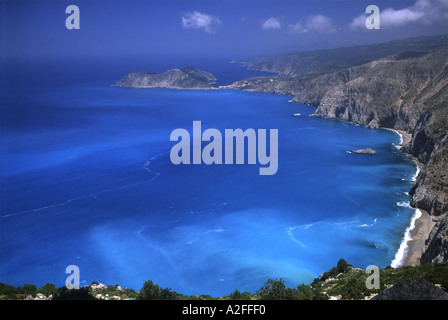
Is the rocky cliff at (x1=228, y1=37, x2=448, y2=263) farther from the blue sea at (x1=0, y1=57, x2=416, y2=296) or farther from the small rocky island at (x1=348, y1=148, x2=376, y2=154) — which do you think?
the small rocky island at (x1=348, y1=148, x2=376, y2=154)

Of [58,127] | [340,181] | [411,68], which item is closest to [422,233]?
[340,181]

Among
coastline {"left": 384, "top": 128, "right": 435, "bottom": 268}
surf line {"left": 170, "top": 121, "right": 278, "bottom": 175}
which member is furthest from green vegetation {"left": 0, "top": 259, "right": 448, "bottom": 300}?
surf line {"left": 170, "top": 121, "right": 278, "bottom": 175}

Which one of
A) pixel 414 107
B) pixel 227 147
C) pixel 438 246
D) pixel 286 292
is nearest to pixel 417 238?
pixel 438 246

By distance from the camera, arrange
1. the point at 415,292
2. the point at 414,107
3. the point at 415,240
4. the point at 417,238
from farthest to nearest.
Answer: the point at 414,107
the point at 417,238
the point at 415,240
the point at 415,292

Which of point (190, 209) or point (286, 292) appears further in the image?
point (190, 209)

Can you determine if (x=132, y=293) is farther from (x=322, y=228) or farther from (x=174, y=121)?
(x=174, y=121)

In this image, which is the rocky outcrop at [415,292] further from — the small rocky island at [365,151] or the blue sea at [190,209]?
the small rocky island at [365,151]

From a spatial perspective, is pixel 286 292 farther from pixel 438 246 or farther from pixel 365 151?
pixel 365 151
